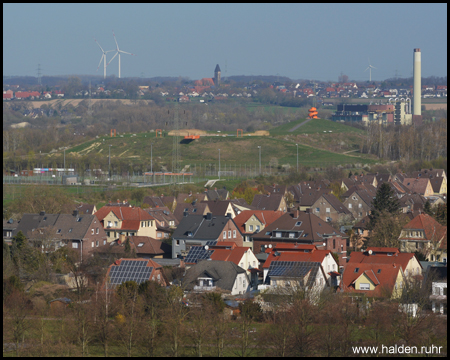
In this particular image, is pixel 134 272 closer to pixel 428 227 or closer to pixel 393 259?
pixel 393 259

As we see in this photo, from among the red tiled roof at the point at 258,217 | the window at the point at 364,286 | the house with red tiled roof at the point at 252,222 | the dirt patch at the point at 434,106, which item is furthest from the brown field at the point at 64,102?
the window at the point at 364,286

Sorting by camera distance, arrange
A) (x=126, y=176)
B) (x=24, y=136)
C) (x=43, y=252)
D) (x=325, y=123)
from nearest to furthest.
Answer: (x=43, y=252)
(x=126, y=176)
(x=24, y=136)
(x=325, y=123)

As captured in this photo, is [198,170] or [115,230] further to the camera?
[198,170]

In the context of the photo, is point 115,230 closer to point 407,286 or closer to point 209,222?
point 209,222

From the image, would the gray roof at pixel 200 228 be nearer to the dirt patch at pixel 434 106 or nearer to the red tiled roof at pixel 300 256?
the red tiled roof at pixel 300 256

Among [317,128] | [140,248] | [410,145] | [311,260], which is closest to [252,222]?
[140,248]

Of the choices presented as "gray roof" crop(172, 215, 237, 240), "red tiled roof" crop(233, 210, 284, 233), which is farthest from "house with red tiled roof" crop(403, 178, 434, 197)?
"gray roof" crop(172, 215, 237, 240)

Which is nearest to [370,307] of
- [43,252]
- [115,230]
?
[43,252]

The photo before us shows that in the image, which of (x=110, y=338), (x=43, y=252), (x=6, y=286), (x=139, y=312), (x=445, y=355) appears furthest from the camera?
(x=43, y=252)
